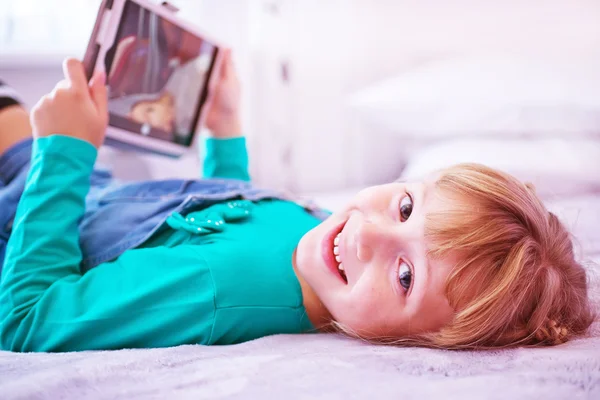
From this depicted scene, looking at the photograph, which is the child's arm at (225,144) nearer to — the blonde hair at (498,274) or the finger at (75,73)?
the finger at (75,73)

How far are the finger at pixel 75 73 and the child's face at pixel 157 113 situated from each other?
4.6 inches

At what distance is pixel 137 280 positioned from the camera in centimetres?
72

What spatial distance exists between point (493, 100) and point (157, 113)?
75 cm

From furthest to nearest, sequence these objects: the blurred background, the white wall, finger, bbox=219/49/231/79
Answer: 1. the white wall
2. the blurred background
3. finger, bbox=219/49/231/79

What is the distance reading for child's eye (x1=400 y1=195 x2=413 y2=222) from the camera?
0.75 meters

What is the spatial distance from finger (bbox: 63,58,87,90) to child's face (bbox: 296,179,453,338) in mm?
428

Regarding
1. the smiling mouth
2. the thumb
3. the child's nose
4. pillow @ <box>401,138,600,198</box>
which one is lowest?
the smiling mouth

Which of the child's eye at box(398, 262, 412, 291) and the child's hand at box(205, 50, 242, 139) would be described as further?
the child's hand at box(205, 50, 242, 139)

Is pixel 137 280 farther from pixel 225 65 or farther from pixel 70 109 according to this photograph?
pixel 225 65

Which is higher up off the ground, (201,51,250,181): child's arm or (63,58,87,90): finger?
(63,58,87,90): finger

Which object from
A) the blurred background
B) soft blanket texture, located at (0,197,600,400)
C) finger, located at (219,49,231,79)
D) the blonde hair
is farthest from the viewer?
the blurred background

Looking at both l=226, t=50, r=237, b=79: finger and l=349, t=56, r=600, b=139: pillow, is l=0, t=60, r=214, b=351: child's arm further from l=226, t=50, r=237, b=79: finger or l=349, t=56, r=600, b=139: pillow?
l=349, t=56, r=600, b=139: pillow

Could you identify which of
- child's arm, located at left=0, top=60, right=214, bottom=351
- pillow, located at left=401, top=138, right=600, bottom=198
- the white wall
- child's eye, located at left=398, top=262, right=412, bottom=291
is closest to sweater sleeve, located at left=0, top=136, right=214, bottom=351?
child's arm, located at left=0, top=60, right=214, bottom=351

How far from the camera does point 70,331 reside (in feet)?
2.21
